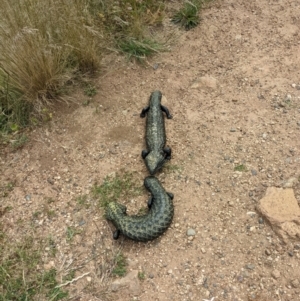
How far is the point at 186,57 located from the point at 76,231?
2847 mm

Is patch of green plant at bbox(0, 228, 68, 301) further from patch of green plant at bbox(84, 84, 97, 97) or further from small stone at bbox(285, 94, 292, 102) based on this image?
small stone at bbox(285, 94, 292, 102)

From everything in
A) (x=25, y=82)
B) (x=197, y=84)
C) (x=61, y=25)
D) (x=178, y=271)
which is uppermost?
(x=61, y=25)

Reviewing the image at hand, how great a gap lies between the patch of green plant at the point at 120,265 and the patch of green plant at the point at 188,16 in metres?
3.54

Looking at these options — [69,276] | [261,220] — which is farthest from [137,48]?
[69,276]

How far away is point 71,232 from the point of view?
4082mm

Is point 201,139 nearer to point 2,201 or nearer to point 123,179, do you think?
point 123,179

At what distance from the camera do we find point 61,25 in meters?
4.69

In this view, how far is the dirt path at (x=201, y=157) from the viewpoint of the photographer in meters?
3.73

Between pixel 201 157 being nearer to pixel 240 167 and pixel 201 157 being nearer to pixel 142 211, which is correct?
pixel 240 167

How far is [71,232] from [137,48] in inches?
107

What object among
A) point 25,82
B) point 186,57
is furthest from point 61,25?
point 186,57

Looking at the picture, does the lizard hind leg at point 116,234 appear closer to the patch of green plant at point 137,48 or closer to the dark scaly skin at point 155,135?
the dark scaly skin at point 155,135

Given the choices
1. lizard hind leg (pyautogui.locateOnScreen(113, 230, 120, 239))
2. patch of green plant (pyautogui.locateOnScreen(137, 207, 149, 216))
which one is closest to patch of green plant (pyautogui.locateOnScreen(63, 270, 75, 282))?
lizard hind leg (pyautogui.locateOnScreen(113, 230, 120, 239))

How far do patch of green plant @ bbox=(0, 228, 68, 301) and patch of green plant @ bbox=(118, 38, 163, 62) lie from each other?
2786 millimetres
